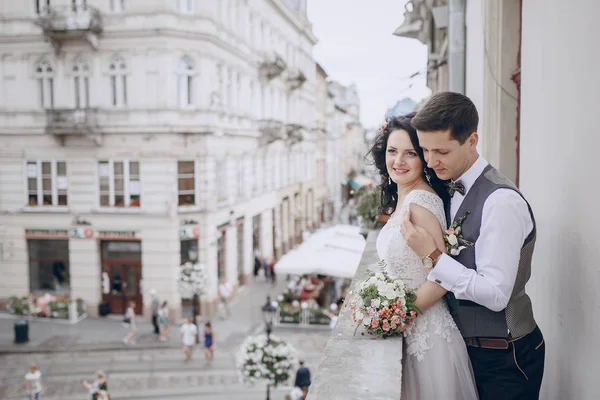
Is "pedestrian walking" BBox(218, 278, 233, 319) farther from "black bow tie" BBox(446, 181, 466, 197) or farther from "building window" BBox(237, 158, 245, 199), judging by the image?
"black bow tie" BBox(446, 181, 466, 197)

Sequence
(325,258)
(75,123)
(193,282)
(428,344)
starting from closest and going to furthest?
1. (428,344)
2. (325,258)
3. (193,282)
4. (75,123)

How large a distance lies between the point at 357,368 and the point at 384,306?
1.34ft

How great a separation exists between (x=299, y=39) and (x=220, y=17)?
59.7 ft

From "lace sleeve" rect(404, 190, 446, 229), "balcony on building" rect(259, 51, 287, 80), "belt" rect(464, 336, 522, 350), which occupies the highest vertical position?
"balcony on building" rect(259, 51, 287, 80)

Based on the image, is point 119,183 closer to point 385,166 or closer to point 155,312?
point 155,312

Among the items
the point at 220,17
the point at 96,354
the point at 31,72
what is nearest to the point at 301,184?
the point at 220,17

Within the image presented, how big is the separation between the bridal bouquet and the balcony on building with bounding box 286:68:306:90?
3600 cm

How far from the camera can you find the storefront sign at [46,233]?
78.9 feet

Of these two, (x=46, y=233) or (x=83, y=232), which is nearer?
(x=83, y=232)

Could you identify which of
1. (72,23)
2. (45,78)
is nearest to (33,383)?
(45,78)

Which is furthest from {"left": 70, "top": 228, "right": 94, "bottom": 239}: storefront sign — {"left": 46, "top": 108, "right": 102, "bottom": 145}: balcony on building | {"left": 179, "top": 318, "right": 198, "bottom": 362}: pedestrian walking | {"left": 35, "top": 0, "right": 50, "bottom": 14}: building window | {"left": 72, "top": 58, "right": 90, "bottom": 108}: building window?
{"left": 35, "top": 0, "right": 50, "bottom": 14}: building window

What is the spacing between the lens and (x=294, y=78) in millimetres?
39219

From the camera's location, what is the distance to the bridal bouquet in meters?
3.21

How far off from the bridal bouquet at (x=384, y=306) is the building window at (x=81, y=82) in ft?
73.6
